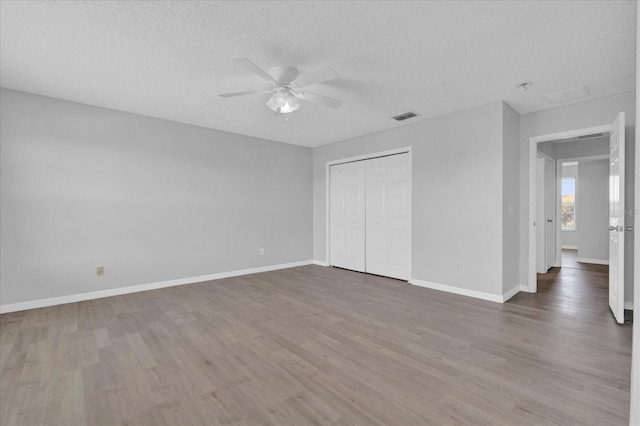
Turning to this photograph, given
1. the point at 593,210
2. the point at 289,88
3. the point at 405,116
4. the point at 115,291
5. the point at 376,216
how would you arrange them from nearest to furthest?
the point at 289,88, the point at 115,291, the point at 405,116, the point at 376,216, the point at 593,210

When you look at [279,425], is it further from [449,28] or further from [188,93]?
[188,93]

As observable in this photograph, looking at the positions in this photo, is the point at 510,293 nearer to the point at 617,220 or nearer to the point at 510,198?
the point at 510,198

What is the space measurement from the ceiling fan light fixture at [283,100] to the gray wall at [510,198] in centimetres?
274

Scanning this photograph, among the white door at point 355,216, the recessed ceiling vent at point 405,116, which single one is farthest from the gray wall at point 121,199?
the recessed ceiling vent at point 405,116

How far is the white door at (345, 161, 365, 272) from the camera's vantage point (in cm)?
577

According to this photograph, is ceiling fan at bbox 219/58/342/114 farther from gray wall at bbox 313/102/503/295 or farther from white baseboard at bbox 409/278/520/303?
white baseboard at bbox 409/278/520/303

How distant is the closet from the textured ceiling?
1.55 meters

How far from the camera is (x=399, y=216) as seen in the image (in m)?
5.09

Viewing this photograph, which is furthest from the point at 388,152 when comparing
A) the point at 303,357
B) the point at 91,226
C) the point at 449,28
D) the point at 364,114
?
the point at 91,226

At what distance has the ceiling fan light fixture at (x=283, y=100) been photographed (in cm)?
305

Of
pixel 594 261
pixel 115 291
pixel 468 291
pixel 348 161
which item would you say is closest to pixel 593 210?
pixel 594 261

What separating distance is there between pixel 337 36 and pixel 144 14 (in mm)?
1438

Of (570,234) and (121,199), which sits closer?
(121,199)

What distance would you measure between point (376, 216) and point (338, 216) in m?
1.00
